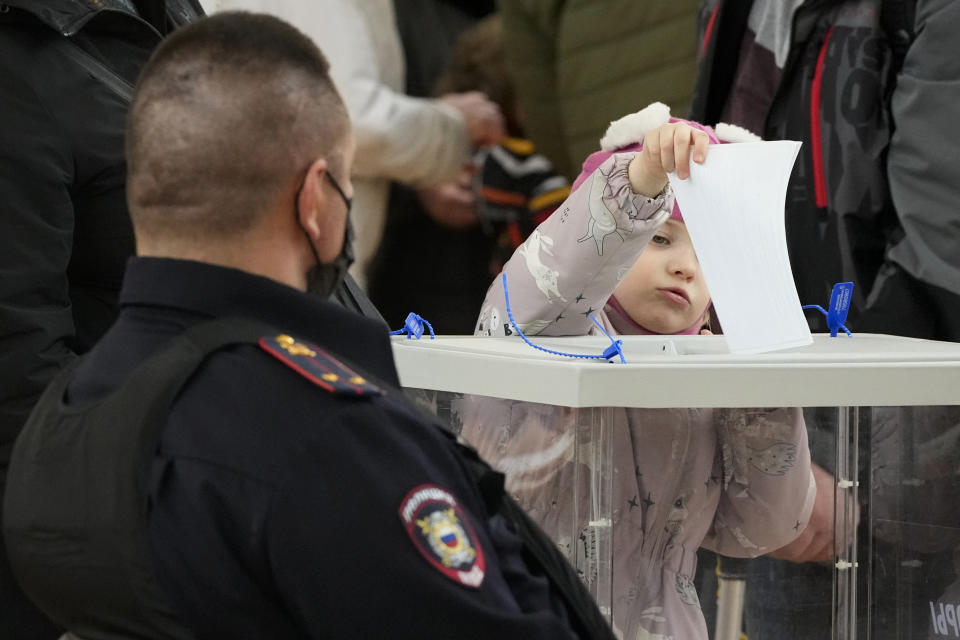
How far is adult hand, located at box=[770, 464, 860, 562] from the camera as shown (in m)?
1.41

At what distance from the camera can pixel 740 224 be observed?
4.84ft

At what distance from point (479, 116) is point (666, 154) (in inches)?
74.5

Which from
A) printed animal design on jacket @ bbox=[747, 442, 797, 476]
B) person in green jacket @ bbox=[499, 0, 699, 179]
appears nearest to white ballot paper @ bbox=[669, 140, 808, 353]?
printed animal design on jacket @ bbox=[747, 442, 797, 476]

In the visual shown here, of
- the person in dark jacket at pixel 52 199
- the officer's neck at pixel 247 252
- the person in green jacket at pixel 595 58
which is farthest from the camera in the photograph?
the person in green jacket at pixel 595 58

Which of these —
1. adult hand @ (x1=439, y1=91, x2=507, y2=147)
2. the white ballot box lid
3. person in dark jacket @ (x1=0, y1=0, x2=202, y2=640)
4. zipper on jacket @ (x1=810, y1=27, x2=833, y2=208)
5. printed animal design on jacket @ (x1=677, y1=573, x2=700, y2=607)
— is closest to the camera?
the white ballot box lid

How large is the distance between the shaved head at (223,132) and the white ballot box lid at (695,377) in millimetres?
297

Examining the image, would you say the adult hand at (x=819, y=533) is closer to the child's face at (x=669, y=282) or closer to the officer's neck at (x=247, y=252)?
the child's face at (x=669, y=282)

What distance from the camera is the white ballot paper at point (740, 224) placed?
1.47 meters

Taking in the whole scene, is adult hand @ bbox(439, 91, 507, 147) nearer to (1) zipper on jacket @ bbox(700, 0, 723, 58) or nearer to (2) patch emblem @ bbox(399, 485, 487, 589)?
(1) zipper on jacket @ bbox(700, 0, 723, 58)

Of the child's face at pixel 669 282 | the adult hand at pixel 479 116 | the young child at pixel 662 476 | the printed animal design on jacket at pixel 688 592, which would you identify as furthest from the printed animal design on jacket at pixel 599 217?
the adult hand at pixel 479 116

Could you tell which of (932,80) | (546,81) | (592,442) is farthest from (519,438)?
(546,81)

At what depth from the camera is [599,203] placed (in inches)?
65.7

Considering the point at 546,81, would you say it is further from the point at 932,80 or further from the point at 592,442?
the point at 592,442

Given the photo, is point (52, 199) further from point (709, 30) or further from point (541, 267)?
→ point (709, 30)
